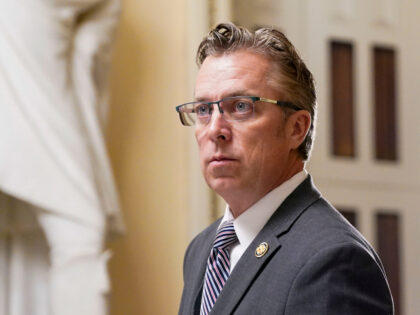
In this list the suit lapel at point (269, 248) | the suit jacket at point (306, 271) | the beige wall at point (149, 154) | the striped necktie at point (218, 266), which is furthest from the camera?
the beige wall at point (149, 154)

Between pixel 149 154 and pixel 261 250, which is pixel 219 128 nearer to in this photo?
pixel 261 250

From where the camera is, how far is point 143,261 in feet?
13.2

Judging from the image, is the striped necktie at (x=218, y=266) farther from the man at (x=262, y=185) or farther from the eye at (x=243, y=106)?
the eye at (x=243, y=106)

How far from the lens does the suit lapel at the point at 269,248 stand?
1.78 metres

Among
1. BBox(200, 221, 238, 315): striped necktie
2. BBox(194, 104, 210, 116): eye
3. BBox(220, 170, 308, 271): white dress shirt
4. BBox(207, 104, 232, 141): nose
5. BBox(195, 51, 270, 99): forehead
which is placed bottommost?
BBox(200, 221, 238, 315): striped necktie

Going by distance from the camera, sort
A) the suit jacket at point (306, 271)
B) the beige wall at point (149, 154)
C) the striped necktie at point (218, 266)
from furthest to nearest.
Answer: the beige wall at point (149, 154)
the striped necktie at point (218, 266)
the suit jacket at point (306, 271)

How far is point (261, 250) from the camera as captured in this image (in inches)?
71.2

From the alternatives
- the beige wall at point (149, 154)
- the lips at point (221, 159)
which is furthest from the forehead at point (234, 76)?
the beige wall at point (149, 154)

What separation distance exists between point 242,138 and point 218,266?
0.91 ft

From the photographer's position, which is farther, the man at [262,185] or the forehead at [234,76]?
the forehead at [234,76]

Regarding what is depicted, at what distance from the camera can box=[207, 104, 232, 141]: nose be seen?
5.99ft

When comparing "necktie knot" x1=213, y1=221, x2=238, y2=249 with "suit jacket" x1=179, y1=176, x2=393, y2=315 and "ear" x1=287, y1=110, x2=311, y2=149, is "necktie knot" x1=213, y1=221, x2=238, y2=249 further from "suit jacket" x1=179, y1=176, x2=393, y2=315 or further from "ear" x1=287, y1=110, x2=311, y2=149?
"ear" x1=287, y1=110, x2=311, y2=149

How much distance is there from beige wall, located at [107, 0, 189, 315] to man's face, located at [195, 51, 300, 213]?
7.09 feet

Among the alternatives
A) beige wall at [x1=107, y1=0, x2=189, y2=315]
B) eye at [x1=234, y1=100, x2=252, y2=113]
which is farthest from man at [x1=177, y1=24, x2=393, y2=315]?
beige wall at [x1=107, y1=0, x2=189, y2=315]
